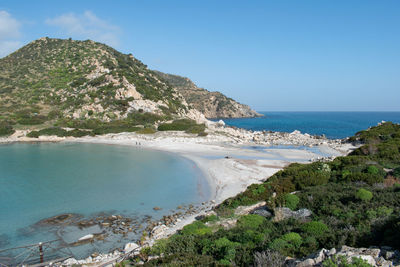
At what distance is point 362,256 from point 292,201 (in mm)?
6559

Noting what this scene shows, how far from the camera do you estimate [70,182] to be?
71.9ft

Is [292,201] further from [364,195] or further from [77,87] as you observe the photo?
[77,87]

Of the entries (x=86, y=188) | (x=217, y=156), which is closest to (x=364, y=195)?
(x=86, y=188)

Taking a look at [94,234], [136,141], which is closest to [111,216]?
[94,234]

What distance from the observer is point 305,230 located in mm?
8664

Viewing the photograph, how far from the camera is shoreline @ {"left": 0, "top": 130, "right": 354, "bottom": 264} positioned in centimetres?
1778

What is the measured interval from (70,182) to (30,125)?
35.4 metres

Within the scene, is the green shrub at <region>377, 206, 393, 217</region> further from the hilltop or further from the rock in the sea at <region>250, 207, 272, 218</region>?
the hilltop

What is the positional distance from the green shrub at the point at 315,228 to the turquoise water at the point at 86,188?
8.06 m

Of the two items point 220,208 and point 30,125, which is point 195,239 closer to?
point 220,208

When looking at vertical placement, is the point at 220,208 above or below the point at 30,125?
below

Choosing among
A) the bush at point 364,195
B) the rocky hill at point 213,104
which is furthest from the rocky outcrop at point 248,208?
the rocky hill at point 213,104

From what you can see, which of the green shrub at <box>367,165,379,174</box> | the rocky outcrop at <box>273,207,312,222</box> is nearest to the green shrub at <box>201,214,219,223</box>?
the rocky outcrop at <box>273,207,312,222</box>

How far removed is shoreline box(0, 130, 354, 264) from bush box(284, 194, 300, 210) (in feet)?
15.1
